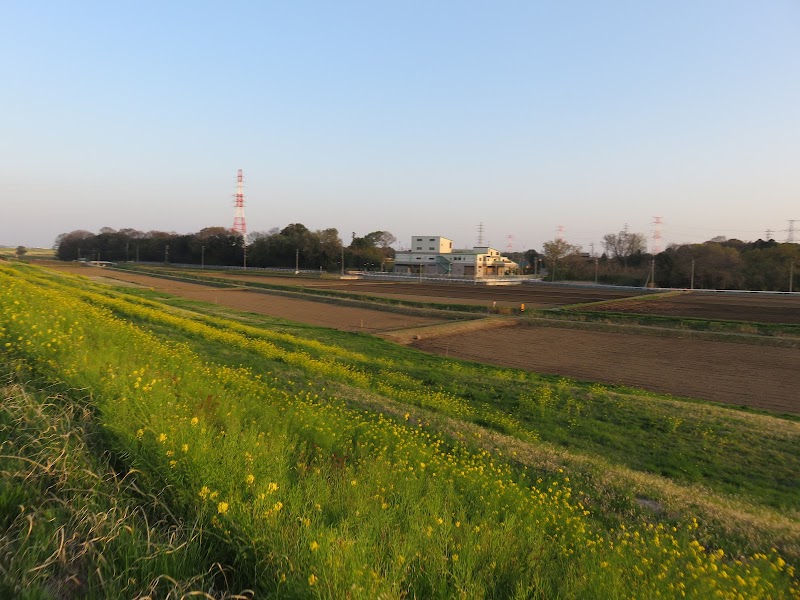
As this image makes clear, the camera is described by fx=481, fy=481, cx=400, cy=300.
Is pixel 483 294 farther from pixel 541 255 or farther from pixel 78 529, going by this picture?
pixel 541 255

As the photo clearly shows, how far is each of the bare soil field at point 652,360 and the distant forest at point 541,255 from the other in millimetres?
70490

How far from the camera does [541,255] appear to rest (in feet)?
554

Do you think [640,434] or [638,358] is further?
[638,358]

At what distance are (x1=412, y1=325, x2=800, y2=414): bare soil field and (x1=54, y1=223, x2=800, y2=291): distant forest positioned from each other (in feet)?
231

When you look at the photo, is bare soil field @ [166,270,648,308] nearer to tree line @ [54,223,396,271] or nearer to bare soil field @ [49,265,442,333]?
bare soil field @ [49,265,442,333]

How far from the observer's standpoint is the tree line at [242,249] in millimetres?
134500

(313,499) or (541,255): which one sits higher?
(541,255)

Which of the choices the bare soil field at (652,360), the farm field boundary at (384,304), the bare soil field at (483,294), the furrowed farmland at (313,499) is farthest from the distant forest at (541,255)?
the furrowed farmland at (313,499)

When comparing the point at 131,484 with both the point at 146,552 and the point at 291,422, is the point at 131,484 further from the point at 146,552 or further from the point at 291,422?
the point at 291,422

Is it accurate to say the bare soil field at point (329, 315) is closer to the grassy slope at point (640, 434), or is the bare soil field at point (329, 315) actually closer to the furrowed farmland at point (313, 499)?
the grassy slope at point (640, 434)

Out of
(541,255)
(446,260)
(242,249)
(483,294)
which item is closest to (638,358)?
(483,294)

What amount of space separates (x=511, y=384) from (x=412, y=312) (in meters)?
28.5

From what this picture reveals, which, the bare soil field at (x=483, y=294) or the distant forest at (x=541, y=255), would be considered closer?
the bare soil field at (x=483, y=294)

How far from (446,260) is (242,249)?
2491 inches
